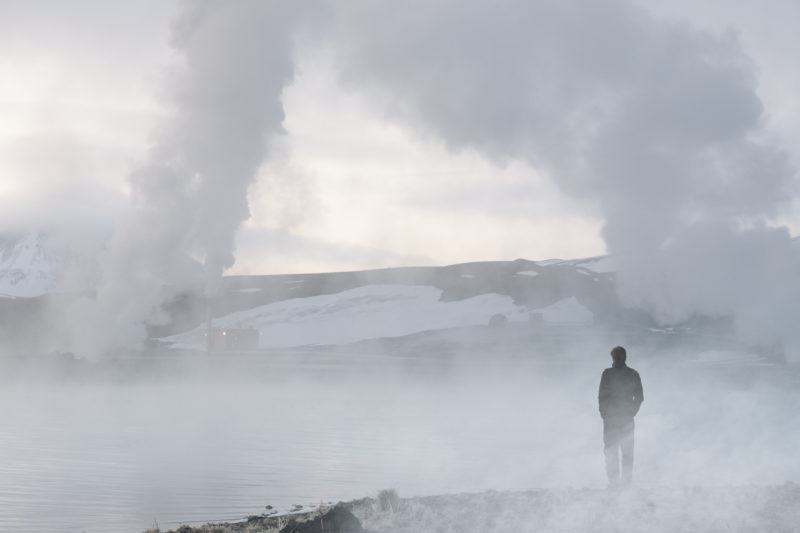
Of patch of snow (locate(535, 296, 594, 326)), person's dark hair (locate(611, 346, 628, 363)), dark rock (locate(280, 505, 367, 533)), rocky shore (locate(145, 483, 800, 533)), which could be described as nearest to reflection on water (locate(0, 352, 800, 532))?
rocky shore (locate(145, 483, 800, 533))

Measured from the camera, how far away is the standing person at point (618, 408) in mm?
19234

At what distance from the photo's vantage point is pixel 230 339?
14700cm

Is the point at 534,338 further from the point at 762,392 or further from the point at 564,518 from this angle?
Result: the point at 564,518

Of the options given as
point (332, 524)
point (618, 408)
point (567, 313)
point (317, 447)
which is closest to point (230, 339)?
point (567, 313)

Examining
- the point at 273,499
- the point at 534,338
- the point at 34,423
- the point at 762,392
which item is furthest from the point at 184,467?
the point at 534,338

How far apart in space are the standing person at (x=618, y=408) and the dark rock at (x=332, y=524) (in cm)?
649

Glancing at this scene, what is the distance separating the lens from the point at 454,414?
5053 cm

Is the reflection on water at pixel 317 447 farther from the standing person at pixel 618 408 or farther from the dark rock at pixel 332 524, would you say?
the dark rock at pixel 332 524

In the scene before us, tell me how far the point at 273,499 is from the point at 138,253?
7573 centimetres

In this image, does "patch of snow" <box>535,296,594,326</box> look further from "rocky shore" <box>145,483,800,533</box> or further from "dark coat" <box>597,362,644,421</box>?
"rocky shore" <box>145,483,800,533</box>

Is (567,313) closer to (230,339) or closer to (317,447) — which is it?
(230,339)

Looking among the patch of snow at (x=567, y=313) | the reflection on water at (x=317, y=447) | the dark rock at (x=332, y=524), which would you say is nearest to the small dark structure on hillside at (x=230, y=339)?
the patch of snow at (x=567, y=313)

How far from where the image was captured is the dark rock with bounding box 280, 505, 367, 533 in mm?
14766

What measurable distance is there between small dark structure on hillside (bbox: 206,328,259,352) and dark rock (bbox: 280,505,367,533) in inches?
5145
